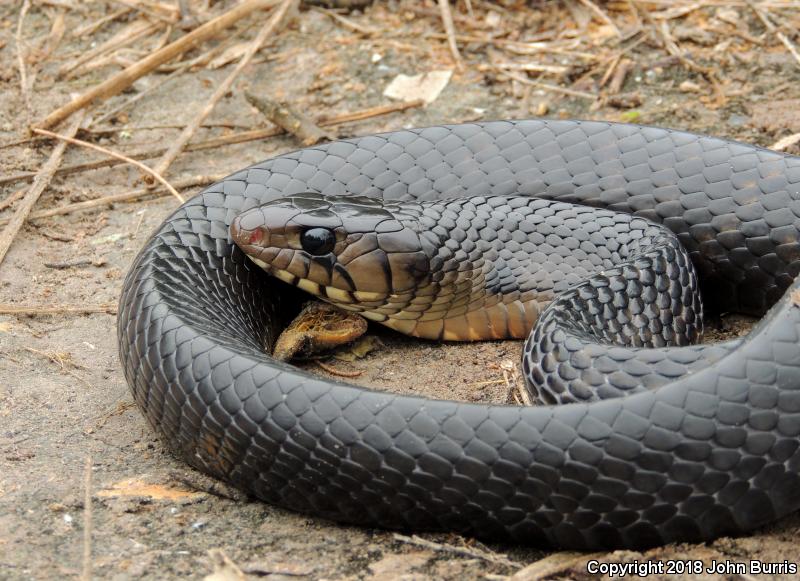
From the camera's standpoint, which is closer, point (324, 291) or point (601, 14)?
point (324, 291)

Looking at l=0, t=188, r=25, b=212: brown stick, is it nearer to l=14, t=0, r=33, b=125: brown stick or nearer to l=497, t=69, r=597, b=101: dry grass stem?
l=14, t=0, r=33, b=125: brown stick

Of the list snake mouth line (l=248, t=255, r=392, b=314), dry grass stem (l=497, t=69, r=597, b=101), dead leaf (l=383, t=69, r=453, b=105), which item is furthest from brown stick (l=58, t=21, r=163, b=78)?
snake mouth line (l=248, t=255, r=392, b=314)

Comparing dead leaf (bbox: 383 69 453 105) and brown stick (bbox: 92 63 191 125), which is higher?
brown stick (bbox: 92 63 191 125)

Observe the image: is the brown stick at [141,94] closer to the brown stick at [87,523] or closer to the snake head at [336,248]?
the snake head at [336,248]

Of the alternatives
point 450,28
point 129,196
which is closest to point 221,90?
point 129,196

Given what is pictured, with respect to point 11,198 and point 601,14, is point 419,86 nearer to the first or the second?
point 601,14

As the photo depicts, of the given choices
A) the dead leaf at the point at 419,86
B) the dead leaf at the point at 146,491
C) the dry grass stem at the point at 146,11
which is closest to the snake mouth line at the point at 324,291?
the dead leaf at the point at 146,491

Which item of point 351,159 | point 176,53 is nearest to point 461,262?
point 351,159
